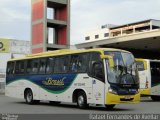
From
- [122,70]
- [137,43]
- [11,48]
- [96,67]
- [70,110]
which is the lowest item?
[70,110]

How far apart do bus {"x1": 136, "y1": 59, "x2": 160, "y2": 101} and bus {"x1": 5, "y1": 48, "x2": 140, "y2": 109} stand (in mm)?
7443

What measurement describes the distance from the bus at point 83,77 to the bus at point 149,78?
7443 mm

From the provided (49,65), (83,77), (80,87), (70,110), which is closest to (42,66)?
(49,65)

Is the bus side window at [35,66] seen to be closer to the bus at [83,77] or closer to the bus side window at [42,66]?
the bus at [83,77]

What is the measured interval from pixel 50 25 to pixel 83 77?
123 feet

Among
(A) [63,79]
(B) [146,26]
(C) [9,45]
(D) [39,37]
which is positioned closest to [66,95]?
(A) [63,79]

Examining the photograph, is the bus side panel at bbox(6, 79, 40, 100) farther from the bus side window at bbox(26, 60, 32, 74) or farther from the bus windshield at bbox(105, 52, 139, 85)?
the bus windshield at bbox(105, 52, 139, 85)

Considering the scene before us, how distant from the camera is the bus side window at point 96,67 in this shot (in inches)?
704

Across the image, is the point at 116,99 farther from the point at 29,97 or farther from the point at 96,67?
the point at 29,97

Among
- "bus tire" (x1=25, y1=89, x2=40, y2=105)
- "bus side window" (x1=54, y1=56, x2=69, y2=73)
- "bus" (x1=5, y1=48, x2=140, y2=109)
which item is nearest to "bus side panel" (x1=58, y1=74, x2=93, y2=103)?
"bus" (x1=5, y1=48, x2=140, y2=109)

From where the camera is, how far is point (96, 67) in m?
18.2

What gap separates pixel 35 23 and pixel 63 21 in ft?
11.9

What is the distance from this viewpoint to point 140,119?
13.0 m

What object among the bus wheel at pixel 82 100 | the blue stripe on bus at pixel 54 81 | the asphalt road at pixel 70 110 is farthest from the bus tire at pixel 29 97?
the bus wheel at pixel 82 100
